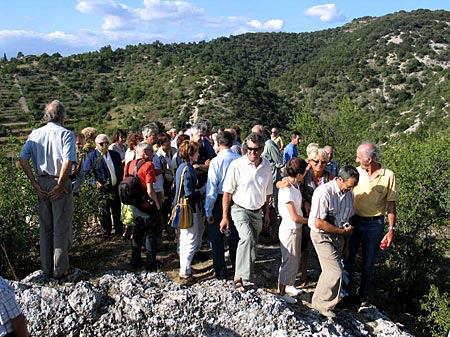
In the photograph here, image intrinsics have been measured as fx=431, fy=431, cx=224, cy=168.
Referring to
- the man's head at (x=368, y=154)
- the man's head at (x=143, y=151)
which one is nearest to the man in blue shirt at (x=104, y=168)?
Result: the man's head at (x=143, y=151)

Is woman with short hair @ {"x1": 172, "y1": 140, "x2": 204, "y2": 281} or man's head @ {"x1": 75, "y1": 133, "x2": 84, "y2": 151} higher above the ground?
man's head @ {"x1": 75, "y1": 133, "x2": 84, "y2": 151}

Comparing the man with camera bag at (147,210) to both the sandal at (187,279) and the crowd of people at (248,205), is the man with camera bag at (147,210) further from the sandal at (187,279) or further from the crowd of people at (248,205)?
the sandal at (187,279)

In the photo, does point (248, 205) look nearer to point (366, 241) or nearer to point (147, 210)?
point (147, 210)

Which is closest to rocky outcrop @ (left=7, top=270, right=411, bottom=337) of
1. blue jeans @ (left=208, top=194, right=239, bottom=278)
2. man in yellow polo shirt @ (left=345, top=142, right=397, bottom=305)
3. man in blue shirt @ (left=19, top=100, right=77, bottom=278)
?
man in blue shirt @ (left=19, top=100, right=77, bottom=278)

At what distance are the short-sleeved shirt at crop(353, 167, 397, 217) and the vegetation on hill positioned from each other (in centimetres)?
197

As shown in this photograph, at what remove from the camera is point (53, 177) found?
15.2 ft

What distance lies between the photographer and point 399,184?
27.8 feet

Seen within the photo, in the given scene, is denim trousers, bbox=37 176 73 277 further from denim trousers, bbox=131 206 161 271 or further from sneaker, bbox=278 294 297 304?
sneaker, bbox=278 294 297 304

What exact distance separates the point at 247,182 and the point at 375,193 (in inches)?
60.2

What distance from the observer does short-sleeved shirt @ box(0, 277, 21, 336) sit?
2.59 m

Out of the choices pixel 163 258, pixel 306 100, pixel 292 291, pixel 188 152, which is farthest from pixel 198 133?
pixel 306 100

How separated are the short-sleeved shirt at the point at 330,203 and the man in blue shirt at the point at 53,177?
8.53 feet

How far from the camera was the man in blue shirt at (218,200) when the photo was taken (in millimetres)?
5121

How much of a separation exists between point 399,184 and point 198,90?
33.8 metres
